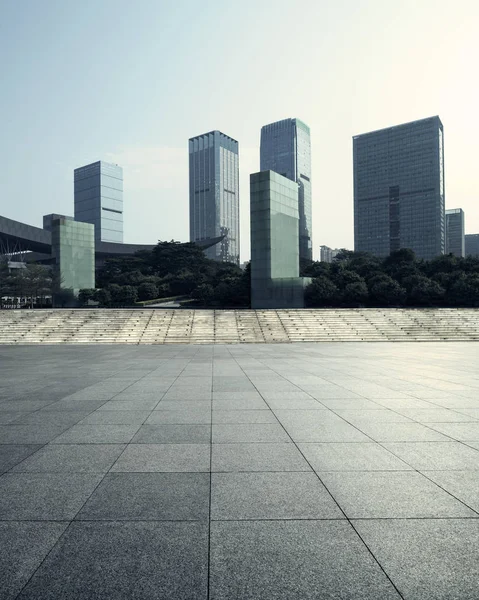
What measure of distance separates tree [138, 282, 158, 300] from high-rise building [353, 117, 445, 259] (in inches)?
5133

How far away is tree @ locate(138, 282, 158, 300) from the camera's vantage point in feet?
229

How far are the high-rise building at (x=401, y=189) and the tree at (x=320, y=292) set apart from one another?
135582 millimetres

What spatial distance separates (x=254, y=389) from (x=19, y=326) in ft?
95.2

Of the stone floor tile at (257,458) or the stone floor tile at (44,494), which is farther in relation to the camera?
the stone floor tile at (257,458)

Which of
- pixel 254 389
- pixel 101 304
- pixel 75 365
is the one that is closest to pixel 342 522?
pixel 254 389

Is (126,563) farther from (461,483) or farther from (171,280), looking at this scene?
(171,280)

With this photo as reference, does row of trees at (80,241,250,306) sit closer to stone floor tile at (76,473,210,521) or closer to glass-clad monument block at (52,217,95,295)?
glass-clad monument block at (52,217,95,295)

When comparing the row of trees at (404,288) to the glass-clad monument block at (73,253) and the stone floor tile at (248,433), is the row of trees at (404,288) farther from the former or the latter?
the stone floor tile at (248,433)

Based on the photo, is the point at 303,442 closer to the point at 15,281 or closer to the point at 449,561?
the point at 449,561

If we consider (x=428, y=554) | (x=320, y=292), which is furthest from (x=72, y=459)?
(x=320, y=292)

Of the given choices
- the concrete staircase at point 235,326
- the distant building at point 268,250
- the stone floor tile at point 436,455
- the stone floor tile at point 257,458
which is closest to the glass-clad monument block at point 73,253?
the concrete staircase at point 235,326

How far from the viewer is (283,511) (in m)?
4.01

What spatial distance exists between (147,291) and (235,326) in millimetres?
39127

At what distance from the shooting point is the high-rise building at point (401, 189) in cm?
17038
